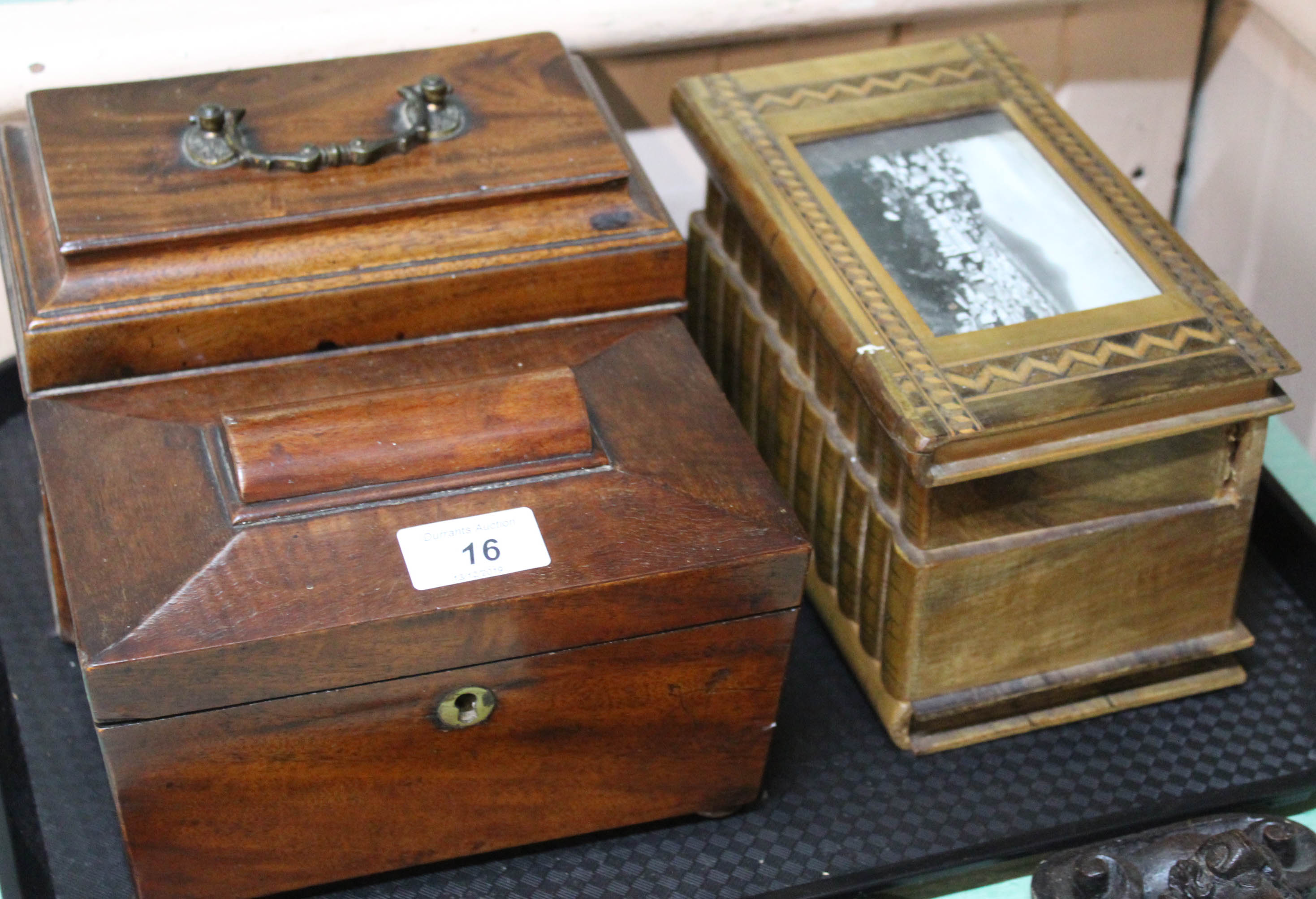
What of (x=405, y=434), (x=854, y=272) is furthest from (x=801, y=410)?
(x=405, y=434)

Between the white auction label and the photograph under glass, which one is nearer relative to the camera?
the white auction label

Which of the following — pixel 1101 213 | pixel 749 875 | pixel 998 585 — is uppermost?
pixel 1101 213

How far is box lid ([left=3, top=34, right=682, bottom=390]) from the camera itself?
1.09 metres

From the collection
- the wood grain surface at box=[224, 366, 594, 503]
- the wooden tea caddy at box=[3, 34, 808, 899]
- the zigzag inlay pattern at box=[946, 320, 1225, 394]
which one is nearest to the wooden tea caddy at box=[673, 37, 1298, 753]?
the zigzag inlay pattern at box=[946, 320, 1225, 394]

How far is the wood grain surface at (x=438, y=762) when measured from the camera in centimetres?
99

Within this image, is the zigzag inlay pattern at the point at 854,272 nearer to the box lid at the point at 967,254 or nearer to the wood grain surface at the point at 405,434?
the box lid at the point at 967,254

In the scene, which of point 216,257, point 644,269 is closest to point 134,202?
point 216,257

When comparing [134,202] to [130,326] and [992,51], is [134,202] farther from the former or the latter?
[992,51]

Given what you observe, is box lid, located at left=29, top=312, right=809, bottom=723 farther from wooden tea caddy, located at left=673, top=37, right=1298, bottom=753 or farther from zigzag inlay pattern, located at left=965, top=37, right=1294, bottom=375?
zigzag inlay pattern, located at left=965, top=37, right=1294, bottom=375

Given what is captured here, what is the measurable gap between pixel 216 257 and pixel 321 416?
0.16 m

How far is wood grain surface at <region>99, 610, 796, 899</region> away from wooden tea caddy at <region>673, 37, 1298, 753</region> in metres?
0.15

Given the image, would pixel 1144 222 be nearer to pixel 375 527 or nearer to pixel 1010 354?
pixel 1010 354

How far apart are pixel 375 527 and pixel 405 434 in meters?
0.07

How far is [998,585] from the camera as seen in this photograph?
1143 millimetres
